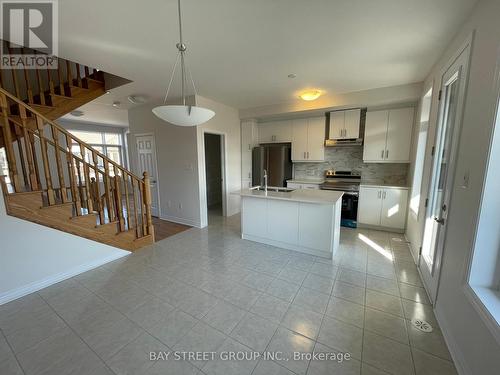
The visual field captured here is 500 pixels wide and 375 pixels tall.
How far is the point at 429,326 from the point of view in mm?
1766

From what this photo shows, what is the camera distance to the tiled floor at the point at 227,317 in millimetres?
1475

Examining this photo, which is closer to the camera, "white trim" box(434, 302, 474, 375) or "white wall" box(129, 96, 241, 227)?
"white trim" box(434, 302, 474, 375)

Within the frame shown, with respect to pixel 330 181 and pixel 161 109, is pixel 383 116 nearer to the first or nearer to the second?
pixel 330 181

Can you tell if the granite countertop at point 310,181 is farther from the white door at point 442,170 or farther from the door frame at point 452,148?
the door frame at point 452,148

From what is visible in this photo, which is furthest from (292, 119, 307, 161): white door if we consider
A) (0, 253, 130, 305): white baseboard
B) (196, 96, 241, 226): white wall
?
(0, 253, 130, 305): white baseboard

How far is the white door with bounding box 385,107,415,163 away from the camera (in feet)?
12.2

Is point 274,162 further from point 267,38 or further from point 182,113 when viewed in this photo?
point 182,113

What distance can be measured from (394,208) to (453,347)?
267cm

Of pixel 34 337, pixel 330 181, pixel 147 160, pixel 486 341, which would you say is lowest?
pixel 34 337

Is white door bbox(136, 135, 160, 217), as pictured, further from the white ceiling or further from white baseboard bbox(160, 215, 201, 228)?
the white ceiling

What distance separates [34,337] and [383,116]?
18.0 ft

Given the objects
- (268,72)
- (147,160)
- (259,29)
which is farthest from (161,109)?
(147,160)

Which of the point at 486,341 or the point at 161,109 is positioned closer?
the point at 486,341

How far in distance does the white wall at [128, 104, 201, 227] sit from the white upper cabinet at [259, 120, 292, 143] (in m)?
1.94
